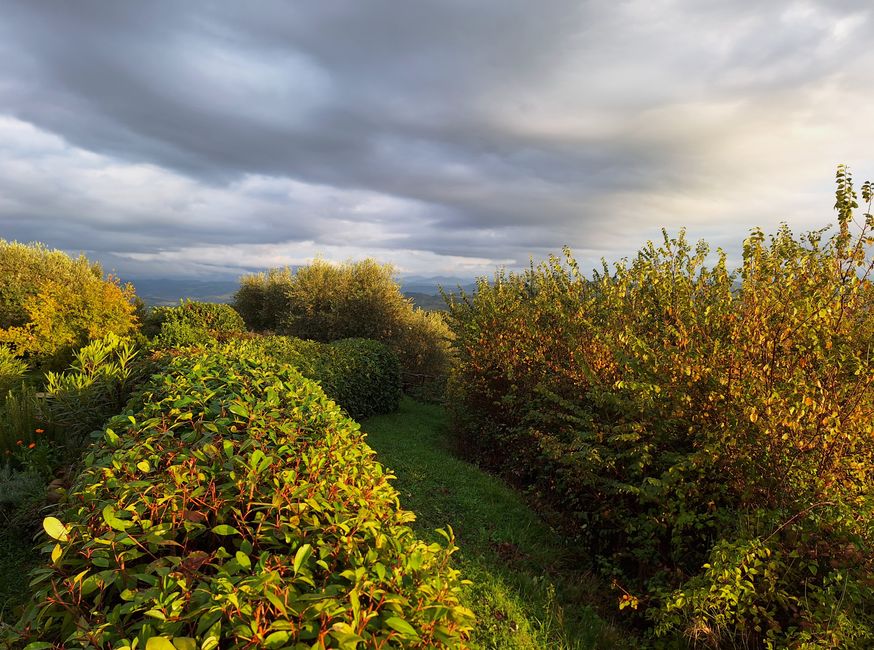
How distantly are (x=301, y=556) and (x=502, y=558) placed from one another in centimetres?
447

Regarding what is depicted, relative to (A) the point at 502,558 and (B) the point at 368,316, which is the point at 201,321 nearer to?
(B) the point at 368,316

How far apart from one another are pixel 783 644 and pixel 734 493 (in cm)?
126

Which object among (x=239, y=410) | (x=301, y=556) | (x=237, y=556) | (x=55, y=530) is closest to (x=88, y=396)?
(x=239, y=410)

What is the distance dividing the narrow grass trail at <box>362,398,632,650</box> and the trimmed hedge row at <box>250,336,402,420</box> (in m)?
2.19

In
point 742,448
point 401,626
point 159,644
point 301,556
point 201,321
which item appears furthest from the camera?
point 201,321

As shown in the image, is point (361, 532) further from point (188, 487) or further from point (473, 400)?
point (473, 400)

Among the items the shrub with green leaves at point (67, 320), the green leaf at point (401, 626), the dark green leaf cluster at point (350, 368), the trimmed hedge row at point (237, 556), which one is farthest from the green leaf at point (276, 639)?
the shrub with green leaves at point (67, 320)

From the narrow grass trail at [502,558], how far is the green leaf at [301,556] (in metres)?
2.62

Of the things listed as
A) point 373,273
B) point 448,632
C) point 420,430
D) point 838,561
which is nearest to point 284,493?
point 448,632

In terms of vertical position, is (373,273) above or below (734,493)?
above

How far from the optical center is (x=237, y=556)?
155 cm

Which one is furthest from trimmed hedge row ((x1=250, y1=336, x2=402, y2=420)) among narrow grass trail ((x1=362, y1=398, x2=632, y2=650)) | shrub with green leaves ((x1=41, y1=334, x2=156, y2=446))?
shrub with green leaves ((x1=41, y1=334, x2=156, y2=446))

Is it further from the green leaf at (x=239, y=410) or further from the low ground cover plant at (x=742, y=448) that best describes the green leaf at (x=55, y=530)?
the low ground cover plant at (x=742, y=448)

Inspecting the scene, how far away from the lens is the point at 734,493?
164 inches
